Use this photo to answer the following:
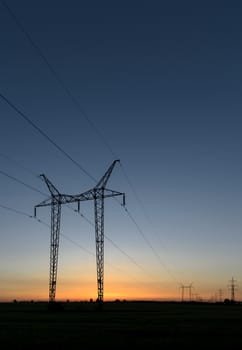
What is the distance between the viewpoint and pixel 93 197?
4651 inches

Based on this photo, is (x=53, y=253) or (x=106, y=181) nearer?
(x=106, y=181)

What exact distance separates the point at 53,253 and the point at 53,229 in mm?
5398

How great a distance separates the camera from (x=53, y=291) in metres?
129

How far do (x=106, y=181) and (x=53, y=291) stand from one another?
29.5m
